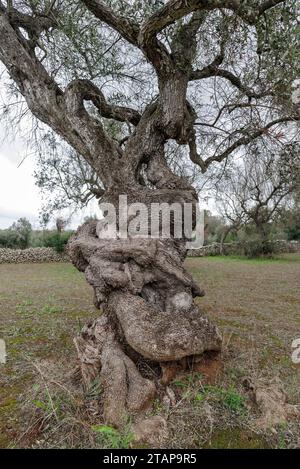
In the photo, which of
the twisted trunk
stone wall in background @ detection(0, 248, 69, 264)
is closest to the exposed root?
the twisted trunk

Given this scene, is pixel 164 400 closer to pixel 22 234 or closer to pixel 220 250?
pixel 22 234

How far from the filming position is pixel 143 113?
3.93 metres

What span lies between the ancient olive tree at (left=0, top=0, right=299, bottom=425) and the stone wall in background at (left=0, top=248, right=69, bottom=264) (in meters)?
13.7

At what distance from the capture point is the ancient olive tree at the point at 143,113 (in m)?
2.46

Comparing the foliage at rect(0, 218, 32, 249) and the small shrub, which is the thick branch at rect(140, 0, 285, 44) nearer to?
the small shrub

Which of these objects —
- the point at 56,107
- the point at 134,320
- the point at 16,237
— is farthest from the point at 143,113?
the point at 16,237

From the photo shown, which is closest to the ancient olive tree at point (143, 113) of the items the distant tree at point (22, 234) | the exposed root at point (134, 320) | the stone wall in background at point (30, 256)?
the exposed root at point (134, 320)

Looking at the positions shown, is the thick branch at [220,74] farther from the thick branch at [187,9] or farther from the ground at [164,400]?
the ground at [164,400]

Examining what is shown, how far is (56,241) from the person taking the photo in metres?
18.0

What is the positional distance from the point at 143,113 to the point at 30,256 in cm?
1561

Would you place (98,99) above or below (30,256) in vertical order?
A: above

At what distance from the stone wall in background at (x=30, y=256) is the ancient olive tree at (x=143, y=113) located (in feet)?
45.1
